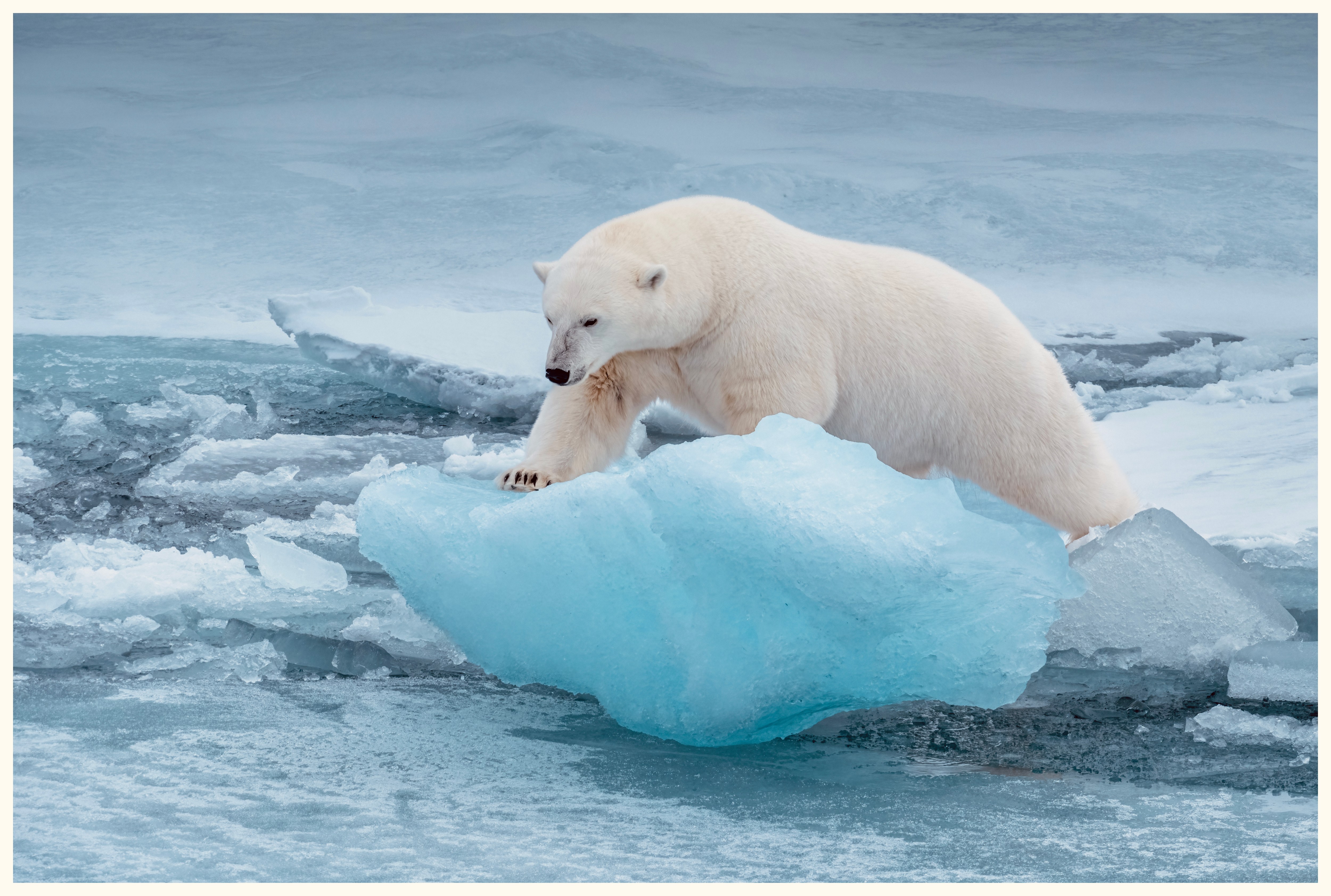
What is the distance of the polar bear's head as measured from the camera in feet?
8.87

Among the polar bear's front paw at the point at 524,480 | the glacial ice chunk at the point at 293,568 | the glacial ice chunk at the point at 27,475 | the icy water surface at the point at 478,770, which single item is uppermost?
the polar bear's front paw at the point at 524,480

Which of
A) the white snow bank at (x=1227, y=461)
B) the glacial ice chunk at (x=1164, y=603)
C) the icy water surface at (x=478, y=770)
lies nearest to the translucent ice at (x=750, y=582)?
the icy water surface at (x=478, y=770)

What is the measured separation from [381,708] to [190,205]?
6407 millimetres

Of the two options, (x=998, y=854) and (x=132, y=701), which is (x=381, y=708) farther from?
(x=998, y=854)

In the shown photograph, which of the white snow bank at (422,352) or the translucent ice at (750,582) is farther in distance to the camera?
the white snow bank at (422,352)

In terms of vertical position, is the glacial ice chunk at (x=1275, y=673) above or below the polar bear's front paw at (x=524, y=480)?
below

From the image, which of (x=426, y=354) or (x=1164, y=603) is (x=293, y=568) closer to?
(x=426, y=354)

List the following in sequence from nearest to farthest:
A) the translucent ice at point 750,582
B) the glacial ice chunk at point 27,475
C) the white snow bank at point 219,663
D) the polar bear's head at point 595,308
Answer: the translucent ice at point 750,582
the polar bear's head at point 595,308
the white snow bank at point 219,663
the glacial ice chunk at point 27,475

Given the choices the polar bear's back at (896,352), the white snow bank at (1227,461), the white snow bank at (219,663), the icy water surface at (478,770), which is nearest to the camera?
the icy water surface at (478,770)

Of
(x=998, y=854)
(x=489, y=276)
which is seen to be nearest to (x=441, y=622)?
(x=998, y=854)

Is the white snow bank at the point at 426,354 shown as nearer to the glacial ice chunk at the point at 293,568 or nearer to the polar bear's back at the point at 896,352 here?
the glacial ice chunk at the point at 293,568

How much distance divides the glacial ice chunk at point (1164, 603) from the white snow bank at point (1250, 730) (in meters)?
0.24

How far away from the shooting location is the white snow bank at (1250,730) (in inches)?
113

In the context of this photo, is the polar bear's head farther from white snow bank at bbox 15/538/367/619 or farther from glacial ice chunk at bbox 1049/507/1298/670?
white snow bank at bbox 15/538/367/619
